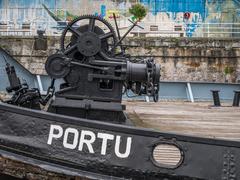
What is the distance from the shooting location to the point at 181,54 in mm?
18344

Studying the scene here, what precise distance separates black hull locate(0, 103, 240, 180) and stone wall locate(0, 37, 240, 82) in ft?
47.7

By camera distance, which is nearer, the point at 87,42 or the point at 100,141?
the point at 100,141

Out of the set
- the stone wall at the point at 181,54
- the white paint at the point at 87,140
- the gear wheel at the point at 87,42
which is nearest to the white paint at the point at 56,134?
the white paint at the point at 87,140

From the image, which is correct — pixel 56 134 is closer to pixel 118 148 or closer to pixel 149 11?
pixel 118 148

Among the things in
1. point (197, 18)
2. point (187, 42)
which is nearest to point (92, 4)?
point (197, 18)

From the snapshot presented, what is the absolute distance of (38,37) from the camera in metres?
18.3

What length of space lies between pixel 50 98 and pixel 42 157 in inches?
41.4

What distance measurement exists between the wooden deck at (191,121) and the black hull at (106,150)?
0.46m

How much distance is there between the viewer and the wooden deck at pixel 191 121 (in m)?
4.24

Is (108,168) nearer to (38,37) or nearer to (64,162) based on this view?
(64,162)

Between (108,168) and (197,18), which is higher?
(197,18)

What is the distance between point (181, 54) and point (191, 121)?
13.5 metres

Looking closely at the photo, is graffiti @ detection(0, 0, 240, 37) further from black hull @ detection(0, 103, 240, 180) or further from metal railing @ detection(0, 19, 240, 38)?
black hull @ detection(0, 103, 240, 180)

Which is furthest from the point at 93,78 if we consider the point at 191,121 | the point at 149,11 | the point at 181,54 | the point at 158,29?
the point at 149,11
